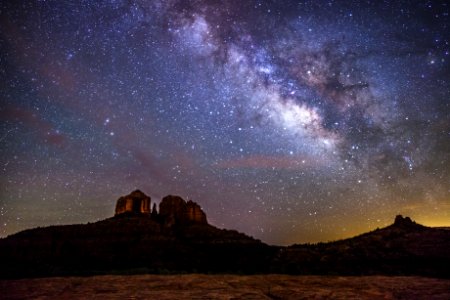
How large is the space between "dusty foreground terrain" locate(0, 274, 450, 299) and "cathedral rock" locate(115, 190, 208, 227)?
15639cm

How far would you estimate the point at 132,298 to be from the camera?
4223mm

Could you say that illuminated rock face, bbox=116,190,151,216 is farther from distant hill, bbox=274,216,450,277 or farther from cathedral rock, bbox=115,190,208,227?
distant hill, bbox=274,216,450,277

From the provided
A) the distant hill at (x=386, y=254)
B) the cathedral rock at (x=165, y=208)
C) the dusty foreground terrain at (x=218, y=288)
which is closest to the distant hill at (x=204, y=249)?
the distant hill at (x=386, y=254)

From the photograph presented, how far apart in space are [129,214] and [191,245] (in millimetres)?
50386

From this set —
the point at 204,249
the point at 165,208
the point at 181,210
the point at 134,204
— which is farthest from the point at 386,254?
the point at 134,204

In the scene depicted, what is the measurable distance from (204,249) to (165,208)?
6232cm

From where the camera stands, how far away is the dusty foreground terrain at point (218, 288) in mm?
4352

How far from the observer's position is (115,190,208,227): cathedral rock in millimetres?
161625

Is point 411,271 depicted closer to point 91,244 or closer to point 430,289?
point 430,289

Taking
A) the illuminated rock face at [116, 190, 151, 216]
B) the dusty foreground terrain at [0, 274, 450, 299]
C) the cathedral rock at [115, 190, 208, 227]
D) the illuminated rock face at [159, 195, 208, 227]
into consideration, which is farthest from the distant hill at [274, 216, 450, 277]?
the illuminated rock face at [116, 190, 151, 216]

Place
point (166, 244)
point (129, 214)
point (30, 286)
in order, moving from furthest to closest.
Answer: point (129, 214)
point (166, 244)
point (30, 286)

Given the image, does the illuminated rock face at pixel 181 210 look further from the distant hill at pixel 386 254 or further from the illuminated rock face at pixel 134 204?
the distant hill at pixel 386 254

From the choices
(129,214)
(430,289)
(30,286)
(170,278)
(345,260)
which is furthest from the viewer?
(129,214)

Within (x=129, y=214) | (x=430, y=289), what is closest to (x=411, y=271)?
(x=430, y=289)
